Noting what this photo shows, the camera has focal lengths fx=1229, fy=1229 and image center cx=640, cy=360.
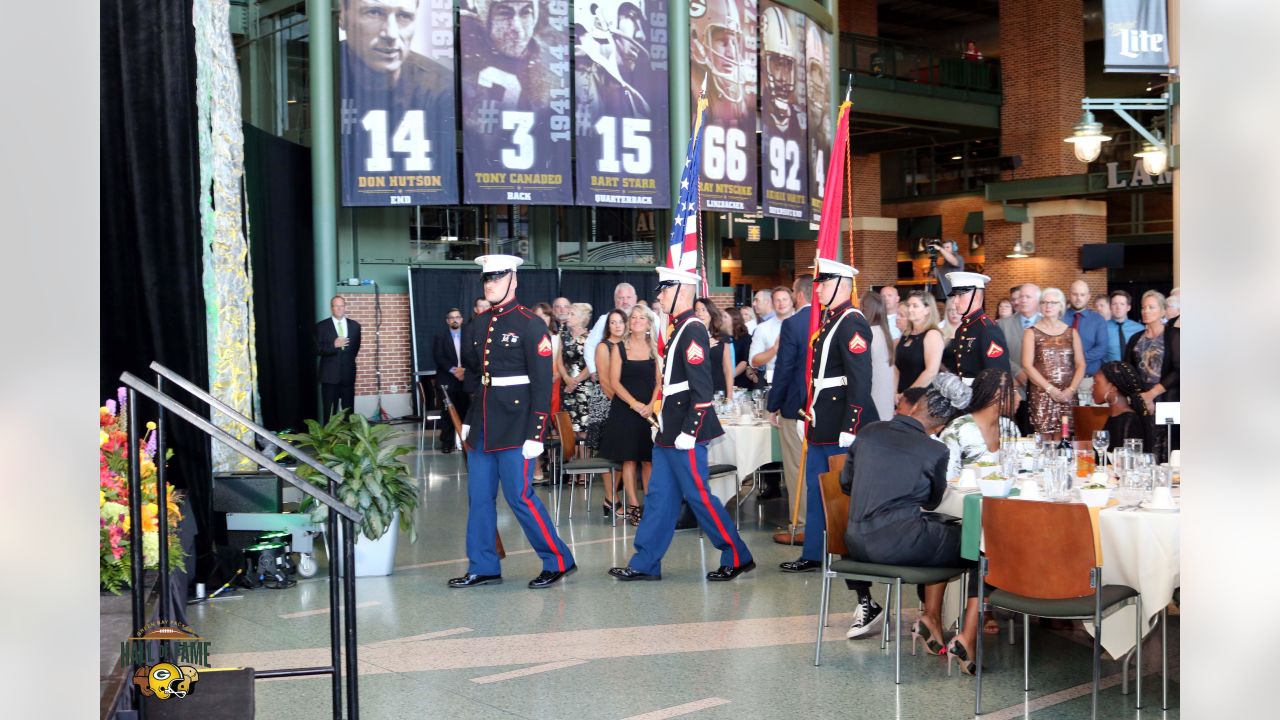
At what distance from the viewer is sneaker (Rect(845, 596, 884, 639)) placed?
18.3 ft

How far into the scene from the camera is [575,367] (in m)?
10.2

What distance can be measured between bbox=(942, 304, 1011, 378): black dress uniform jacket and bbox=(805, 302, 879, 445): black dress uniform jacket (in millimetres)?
1236

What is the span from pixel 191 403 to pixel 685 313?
8.74ft

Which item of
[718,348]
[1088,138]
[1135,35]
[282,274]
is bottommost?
[718,348]

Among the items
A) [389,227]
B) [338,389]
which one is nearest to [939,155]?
[389,227]

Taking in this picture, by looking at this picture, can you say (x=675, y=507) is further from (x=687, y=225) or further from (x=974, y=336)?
(x=974, y=336)

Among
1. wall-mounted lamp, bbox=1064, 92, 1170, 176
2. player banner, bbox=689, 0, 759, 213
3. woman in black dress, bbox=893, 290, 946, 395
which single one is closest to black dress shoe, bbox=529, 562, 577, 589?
woman in black dress, bbox=893, 290, 946, 395

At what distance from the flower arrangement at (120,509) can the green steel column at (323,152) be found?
997 cm

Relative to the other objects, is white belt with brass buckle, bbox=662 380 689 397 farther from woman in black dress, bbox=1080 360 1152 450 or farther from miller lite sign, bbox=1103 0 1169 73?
miller lite sign, bbox=1103 0 1169 73

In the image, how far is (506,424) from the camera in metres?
6.69

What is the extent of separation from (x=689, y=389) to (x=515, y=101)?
29.8 feet

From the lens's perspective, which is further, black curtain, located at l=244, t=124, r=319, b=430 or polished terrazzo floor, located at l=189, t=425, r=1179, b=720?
black curtain, located at l=244, t=124, r=319, b=430

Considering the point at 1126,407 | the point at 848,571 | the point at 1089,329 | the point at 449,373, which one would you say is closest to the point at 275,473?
the point at 848,571

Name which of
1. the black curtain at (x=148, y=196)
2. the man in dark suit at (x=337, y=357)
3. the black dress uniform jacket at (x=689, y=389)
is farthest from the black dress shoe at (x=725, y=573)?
the man in dark suit at (x=337, y=357)
